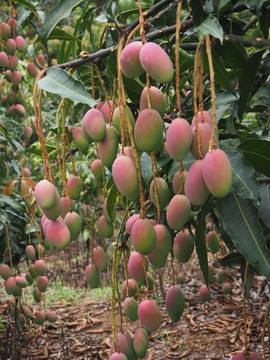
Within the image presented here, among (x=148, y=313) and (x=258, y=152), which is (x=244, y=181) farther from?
(x=148, y=313)

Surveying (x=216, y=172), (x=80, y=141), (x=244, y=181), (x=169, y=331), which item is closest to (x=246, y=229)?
(x=244, y=181)

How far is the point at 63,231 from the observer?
706 millimetres

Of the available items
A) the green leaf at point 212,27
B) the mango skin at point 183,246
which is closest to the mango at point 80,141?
the mango skin at point 183,246

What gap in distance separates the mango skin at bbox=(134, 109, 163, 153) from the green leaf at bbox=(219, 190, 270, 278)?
17 cm

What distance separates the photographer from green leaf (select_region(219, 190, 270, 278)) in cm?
62

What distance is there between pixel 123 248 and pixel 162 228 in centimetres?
33

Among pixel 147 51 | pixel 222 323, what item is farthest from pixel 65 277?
pixel 147 51

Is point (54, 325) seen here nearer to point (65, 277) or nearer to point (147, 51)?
point (65, 277)

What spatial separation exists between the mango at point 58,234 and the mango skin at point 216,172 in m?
0.30

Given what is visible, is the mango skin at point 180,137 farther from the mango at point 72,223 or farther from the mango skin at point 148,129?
the mango at point 72,223

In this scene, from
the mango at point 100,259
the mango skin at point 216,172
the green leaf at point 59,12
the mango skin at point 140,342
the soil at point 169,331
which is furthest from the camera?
the soil at point 169,331

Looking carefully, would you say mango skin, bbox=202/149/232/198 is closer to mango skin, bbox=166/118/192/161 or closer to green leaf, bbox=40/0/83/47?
mango skin, bbox=166/118/192/161

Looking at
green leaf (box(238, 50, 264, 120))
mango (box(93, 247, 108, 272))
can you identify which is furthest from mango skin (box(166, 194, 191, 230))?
mango (box(93, 247, 108, 272))

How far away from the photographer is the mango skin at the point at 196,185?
20.3 inches
